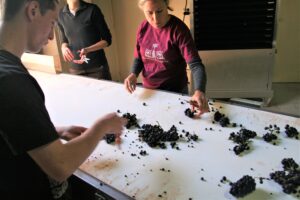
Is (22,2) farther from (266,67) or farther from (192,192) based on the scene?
(266,67)

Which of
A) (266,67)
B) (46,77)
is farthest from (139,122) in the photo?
(266,67)

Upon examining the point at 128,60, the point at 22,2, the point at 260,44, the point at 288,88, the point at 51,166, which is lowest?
the point at 288,88

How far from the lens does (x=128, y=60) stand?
12.8 feet

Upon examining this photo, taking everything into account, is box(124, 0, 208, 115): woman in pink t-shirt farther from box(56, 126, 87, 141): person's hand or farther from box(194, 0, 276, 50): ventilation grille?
box(194, 0, 276, 50): ventilation grille

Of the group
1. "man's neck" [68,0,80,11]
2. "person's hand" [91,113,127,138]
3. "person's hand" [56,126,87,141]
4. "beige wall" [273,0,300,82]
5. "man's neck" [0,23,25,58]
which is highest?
"man's neck" [0,23,25,58]

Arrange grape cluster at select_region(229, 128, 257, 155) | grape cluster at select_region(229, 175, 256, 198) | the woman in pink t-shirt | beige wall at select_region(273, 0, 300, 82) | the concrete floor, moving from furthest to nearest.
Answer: beige wall at select_region(273, 0, 300, 82), the concrete floor, the woman in pink t-shirt, grape cluster at select_region(229, 128, 257, 155), grape cluster at select_region(229, 175, 256, 198)

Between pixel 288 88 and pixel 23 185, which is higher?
pixel 23 185

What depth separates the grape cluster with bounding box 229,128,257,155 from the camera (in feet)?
3.65

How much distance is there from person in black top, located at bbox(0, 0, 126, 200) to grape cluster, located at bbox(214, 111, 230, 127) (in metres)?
0.54

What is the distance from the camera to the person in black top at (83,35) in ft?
7.50

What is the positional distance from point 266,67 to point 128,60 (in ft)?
5.61

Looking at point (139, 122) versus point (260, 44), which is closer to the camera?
point (139, 122)

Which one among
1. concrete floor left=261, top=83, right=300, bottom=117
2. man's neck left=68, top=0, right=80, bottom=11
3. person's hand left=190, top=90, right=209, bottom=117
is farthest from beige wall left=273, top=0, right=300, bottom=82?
person's hand left=190, top=90, right=209, bottom=117

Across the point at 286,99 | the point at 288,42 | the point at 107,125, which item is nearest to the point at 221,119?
the point at 107,125
